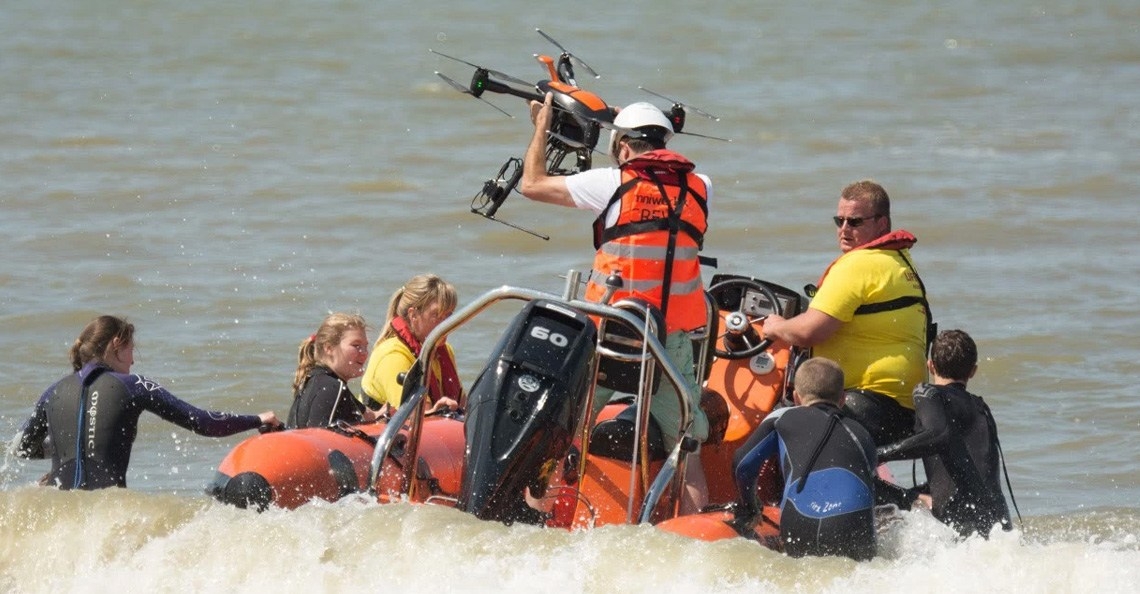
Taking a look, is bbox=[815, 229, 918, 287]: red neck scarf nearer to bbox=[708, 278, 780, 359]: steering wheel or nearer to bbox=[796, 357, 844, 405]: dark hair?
bbox=[708, 278, 780, 359]: steering wheel

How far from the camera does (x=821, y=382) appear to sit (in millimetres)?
5434

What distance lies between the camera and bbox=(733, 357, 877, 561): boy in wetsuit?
5.33 m

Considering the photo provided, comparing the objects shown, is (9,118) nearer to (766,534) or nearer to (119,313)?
(119,313)

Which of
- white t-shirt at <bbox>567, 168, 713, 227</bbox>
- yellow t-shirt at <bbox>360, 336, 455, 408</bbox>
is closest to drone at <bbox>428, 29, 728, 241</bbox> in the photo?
white t-shirt at <bbox>567, 168, 713, 227</bbox>

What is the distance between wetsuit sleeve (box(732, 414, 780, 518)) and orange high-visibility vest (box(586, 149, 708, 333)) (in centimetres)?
47

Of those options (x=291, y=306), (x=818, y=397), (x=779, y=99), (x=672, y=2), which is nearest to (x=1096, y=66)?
(x=779, y=99)

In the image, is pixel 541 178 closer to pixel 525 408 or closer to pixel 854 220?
pixel 525 408

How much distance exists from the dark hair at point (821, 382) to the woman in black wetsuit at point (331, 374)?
179 cm

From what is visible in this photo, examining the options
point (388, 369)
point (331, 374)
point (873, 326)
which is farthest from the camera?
point (388, 369)

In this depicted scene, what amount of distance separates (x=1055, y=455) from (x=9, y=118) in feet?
45.4

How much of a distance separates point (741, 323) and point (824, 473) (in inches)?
46.1

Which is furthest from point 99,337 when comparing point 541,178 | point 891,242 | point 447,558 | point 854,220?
point 891,242

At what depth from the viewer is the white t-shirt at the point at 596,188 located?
5.65 meters

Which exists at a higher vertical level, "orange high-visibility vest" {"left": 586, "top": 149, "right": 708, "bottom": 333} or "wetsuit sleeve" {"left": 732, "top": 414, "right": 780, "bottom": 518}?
"orange high-visibility vest" {"left": 586, "top": 149, "right": 708, "bottom": 333}
